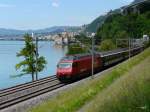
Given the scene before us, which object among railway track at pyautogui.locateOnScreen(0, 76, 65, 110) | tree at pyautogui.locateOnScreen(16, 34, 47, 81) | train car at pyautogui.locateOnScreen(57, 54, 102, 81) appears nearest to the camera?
railway track at pyautogui.locateOnScreen(0, 76, 65, 110)

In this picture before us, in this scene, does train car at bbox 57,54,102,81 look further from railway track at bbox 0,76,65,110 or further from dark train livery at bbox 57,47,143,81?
railway track at bbox 0,76,65,110

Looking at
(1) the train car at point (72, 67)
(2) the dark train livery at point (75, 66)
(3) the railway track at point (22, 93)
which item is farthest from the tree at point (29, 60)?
(3) the railway track at point (22, 93)

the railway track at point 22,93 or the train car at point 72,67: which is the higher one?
the train car at point 72,67

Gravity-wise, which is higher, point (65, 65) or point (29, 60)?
point (65, 65)

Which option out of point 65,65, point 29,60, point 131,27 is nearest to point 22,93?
point 65,65

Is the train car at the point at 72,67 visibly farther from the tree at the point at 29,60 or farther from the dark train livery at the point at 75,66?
the tree at the point at 29,60

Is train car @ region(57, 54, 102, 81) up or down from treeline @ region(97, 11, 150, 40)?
down

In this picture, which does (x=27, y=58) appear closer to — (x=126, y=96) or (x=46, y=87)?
(x=46, y=87)

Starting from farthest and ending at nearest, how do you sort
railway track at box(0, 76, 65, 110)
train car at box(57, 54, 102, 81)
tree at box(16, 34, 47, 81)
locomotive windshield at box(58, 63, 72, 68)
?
tree at box(16, 34, 47, 81) < locomotive windshield at box(58, 63, 72, 68) < train car at box(57, 54, 102, 81) < railway track at box(0, 76, 65, 110)

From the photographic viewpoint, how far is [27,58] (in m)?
63.8

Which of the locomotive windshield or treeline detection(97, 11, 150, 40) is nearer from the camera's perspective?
the locomotive windshield

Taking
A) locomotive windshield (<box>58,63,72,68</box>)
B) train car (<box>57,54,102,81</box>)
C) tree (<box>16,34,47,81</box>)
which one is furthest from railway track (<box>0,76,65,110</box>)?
tree (<box>16,34,47,81</box>)

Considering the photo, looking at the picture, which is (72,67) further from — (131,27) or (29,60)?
(131,27)

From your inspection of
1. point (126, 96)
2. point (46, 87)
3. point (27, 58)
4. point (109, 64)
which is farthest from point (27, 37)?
point (126, 96)
